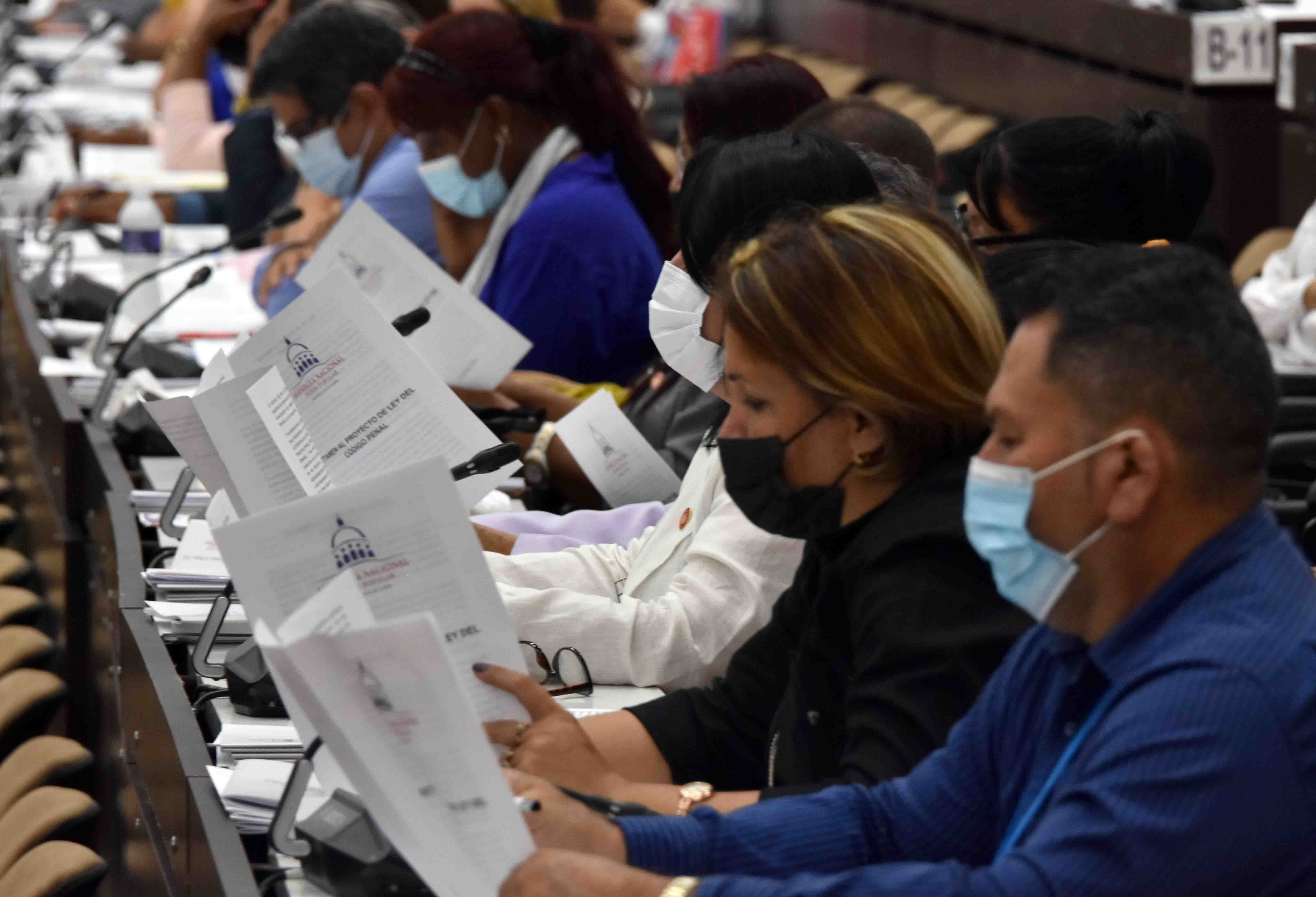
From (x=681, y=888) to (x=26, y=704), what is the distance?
1.52m

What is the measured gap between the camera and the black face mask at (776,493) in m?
1.57

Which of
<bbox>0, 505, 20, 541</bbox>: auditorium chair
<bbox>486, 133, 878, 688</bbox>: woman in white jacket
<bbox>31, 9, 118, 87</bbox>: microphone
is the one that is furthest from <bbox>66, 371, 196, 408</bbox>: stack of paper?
<bbox>31, 9, 118, 87</bbox>: microphone

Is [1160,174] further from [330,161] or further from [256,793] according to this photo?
[330,161]

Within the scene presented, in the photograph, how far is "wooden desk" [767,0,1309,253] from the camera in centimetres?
540

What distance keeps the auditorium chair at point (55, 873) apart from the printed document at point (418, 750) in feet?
2.86

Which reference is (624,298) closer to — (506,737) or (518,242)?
(518,242)

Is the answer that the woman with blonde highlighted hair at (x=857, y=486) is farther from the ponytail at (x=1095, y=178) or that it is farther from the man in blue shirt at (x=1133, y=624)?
the ponytail at (x=1095, y=178)

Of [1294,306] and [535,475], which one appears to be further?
[1294,306]

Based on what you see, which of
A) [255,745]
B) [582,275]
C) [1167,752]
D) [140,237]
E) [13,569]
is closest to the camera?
[1167,752]

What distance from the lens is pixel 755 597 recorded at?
6.16 feet

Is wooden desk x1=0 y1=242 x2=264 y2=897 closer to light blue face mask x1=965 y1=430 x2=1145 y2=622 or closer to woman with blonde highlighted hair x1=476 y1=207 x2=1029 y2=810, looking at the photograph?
woman with blonde highlighted hair x1=476 y1=207 x2=1029 y2=810

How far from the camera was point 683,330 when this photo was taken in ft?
7.29

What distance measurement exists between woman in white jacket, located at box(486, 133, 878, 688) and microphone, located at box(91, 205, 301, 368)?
1464mm

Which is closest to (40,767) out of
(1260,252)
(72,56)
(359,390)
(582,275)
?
(359,390)
